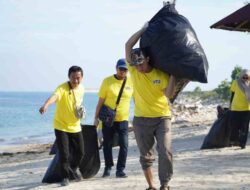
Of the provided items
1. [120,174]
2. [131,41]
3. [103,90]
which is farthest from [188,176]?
[131,41]

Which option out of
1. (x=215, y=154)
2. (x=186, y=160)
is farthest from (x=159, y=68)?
(x=215, y=154)

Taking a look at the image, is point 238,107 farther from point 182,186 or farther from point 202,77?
point 202,77

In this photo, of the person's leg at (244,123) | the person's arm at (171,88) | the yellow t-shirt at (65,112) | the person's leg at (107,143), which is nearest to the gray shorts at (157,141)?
the person's arm at (171,88)

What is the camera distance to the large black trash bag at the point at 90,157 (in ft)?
27.8

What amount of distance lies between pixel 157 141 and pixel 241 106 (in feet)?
16.6

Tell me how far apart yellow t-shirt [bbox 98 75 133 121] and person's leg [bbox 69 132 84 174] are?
670 millimetres

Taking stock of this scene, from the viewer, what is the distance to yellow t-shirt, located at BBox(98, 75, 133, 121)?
27.5 ft

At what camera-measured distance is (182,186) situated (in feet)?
24.0

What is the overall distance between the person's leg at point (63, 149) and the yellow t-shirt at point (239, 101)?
14.5ft

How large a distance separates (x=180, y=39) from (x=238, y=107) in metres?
5.26

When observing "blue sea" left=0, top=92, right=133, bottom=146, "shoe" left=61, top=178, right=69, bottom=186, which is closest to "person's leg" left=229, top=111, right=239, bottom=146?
"shoe" left=61, top=178, right=69, bottom=186

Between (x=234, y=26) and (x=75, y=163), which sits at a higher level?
(x=234, y=26)

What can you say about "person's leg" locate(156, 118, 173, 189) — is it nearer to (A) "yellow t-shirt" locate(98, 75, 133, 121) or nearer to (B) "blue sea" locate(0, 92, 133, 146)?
(A) "yellow t-shirt" locate(98, 75, 133, 121)

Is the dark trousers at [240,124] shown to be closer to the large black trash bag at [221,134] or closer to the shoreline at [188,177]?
the large black trash bag at [221,134]
